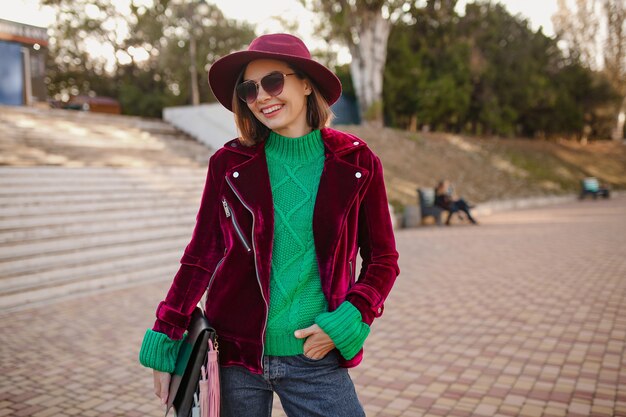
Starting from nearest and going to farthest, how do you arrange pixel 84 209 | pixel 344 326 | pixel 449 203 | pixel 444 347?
pixel 344 326, pixel 444 347, pixel 84 209, pixel 449 203

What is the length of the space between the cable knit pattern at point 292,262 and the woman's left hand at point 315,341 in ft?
0.12

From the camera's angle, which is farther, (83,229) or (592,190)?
(592,190)

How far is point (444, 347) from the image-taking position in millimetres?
4723

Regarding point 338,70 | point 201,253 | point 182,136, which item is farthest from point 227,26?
point 201,253

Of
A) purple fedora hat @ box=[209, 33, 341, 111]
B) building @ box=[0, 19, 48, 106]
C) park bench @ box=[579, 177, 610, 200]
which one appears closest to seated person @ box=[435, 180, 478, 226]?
park bench @ box=[579, 177, 610, 200]

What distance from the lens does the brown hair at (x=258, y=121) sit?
187 cm

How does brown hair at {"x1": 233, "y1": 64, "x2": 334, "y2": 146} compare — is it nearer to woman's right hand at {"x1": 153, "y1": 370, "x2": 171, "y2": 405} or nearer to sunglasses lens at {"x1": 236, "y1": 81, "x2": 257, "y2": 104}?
sunglasses lens at {"x1": 236, "y1": 81, "x2": 257, "y2": 104}

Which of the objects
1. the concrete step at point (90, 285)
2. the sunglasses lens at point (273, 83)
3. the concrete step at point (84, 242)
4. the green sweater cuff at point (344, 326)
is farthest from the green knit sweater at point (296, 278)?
the concrete step at point (84, 242)

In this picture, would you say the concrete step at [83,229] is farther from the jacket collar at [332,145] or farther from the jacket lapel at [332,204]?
the jacket lapel at [332,204]

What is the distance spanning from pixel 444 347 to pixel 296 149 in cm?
347

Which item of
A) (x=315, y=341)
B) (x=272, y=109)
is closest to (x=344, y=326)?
(x=315, y=341)

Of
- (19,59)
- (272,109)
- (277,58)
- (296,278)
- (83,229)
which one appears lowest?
(83,229)

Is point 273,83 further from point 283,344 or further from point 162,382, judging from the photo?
point 162,382

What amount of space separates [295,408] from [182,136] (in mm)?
→ 15445
